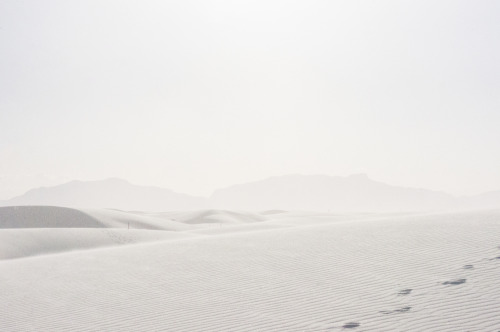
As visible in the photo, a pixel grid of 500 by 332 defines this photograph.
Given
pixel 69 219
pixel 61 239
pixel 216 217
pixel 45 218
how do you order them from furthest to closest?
1. pixel 216 217
2. pixel 45 218
3. pixel 69 219
4. pixel 61 239

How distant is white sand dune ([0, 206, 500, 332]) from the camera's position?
6.43 m

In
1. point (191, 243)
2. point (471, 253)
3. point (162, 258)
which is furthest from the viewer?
point (191, 243)

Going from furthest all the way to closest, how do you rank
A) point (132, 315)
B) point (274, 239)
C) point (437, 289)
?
point (274, 239) → point (132, 315) → point (437, 289)

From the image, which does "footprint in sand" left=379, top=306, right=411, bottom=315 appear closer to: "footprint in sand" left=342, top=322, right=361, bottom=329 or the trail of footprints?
the trail of footprints

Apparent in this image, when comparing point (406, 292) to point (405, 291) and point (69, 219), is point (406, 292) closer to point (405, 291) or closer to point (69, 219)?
point (405, 291)

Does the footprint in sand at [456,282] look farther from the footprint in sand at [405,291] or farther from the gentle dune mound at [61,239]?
the gentle dune mound at [61,239]

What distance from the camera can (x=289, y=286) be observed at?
28.0 ft

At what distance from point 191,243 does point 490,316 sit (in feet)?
36.1

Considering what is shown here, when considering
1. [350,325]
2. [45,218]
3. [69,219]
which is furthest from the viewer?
[45,218]

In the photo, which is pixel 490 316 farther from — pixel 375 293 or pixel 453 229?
pixel 453 229

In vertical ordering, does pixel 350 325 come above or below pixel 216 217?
below

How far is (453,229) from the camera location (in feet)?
38.3

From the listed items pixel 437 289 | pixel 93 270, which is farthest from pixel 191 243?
pixel 437 289

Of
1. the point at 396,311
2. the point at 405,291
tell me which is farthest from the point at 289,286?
the point at 396,311
